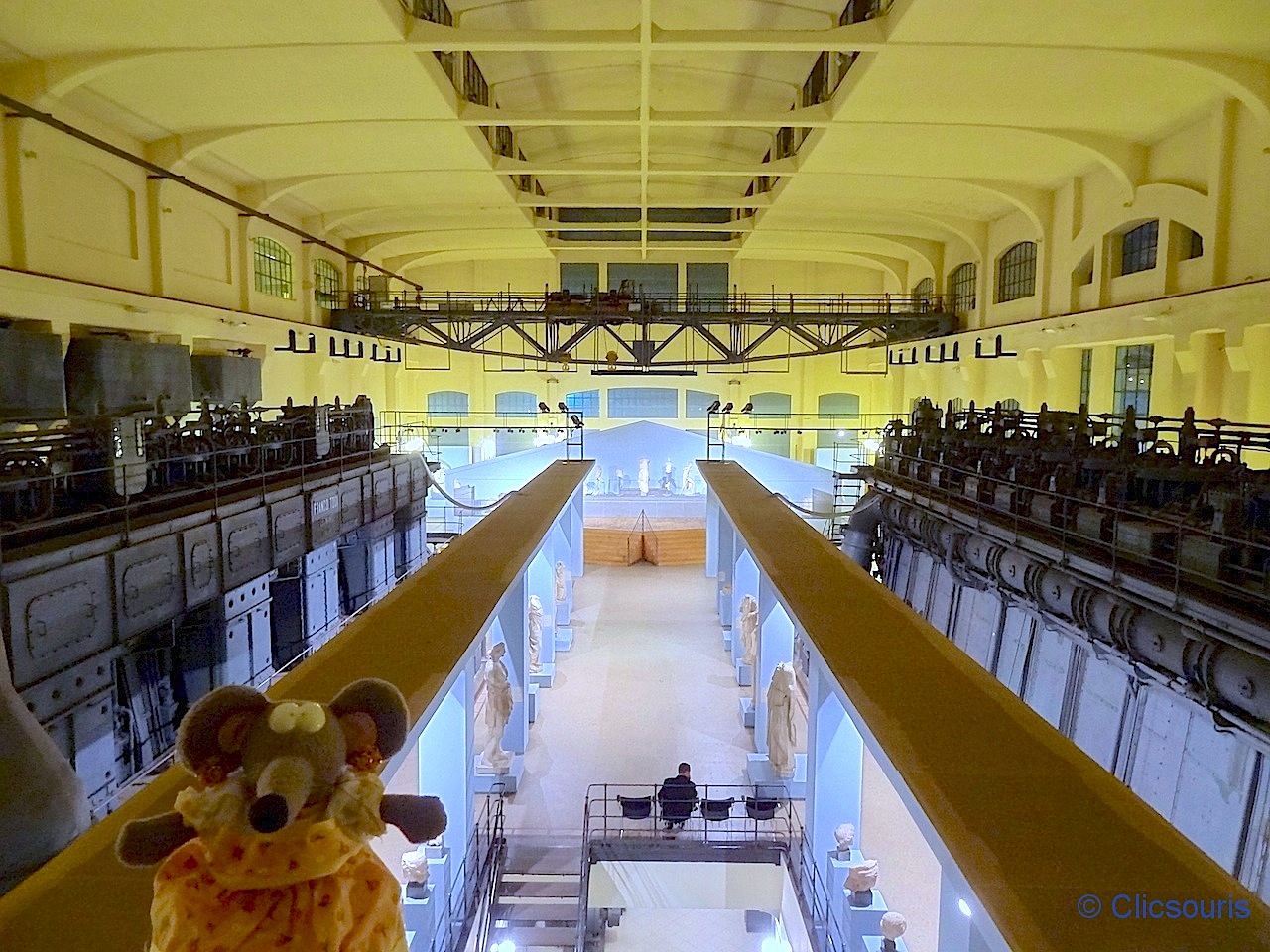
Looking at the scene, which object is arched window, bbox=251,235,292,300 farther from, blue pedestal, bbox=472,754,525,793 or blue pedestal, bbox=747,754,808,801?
blue pedestal, bbox=747,754,808,801

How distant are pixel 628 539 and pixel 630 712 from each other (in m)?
9.25

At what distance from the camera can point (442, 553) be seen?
7.38 metres

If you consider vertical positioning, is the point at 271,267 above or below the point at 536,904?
above

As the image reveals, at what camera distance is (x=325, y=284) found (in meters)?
20.9

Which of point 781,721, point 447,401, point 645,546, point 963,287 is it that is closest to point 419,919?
point 781,721

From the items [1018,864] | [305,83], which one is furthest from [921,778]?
[305,83]

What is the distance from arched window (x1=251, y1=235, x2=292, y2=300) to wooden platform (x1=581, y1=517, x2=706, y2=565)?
8.90 m

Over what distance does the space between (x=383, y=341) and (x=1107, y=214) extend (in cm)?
1740

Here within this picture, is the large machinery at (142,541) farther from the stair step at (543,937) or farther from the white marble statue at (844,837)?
the white marble statue at (844,837)

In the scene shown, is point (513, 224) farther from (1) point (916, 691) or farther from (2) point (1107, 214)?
(1) point (916, 691)

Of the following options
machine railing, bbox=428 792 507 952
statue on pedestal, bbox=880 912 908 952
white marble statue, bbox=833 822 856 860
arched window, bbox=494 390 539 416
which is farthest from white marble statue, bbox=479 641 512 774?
arched window, bbox=494 390 539 416

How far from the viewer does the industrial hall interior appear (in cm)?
268

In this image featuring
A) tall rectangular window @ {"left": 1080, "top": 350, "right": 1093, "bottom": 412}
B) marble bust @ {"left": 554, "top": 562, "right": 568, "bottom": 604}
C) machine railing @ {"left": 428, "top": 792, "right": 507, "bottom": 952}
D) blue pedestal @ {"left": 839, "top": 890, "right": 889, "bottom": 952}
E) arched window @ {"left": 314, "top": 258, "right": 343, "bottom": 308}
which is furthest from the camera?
arched window @ {"left": 314, "top": 258, "right": 343, "bottom": 308}

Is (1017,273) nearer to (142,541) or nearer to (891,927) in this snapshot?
(891,927)
